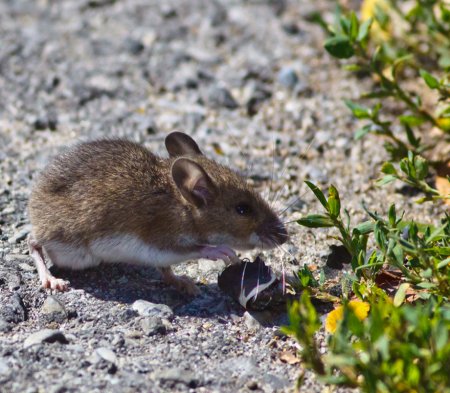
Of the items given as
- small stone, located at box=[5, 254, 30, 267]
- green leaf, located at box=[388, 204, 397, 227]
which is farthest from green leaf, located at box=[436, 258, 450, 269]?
small stone, located at box=[5, 254, 30, 267]

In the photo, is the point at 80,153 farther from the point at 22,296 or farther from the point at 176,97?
the point at 176,97

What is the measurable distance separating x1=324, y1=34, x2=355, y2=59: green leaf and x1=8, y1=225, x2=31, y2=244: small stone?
8.78 feet

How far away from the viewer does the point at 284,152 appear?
7570 millimetres

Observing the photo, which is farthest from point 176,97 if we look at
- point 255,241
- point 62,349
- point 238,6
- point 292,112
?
point 62,349

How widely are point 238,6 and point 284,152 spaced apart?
10.5 ft

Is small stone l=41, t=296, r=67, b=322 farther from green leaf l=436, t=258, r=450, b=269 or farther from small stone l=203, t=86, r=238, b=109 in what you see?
small stone l=203, t=86, r=238, b=109

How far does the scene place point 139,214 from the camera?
5625 millimetres

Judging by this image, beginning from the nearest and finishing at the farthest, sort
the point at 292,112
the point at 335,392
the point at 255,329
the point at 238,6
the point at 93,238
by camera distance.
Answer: the point at 335,392
the point at 255,329
the point at 93,238
the point at 292,112
the point at 238,6

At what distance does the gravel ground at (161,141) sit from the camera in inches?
185

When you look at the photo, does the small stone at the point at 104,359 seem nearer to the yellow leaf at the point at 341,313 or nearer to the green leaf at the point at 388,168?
the yellow leaf at the point at 341,313

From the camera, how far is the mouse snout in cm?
579

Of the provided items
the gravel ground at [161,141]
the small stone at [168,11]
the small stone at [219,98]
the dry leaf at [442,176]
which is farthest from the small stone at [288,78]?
the dry leaf at [442,176]

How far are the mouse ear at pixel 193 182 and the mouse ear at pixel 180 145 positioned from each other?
50 centimetres

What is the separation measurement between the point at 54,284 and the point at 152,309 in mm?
712
